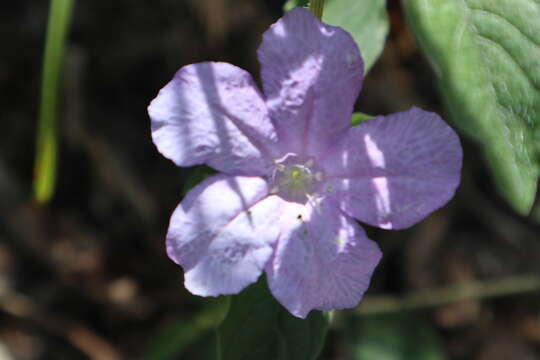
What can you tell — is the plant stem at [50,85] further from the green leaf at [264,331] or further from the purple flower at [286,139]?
the green leaf at [264,331]

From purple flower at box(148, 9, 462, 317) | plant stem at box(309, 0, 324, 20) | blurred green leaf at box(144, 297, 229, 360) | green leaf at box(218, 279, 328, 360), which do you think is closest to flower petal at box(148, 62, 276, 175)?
purple flower at box(148, 9, 462, 317)

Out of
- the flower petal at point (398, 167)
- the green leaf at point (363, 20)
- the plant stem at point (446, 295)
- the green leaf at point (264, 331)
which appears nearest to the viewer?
the flower petal at point (398, 167)

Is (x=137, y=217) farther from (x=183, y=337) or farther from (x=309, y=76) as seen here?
(x=309, y=76)

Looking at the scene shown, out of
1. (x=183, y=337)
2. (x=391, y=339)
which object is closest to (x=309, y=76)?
(x=183, y=337)

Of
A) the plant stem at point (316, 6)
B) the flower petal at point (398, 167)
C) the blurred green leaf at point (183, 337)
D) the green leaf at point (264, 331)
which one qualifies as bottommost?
the blurred green leaf at point (183, 337)

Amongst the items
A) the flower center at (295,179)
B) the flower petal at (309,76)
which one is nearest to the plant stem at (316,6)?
the flower petal at (309,76)

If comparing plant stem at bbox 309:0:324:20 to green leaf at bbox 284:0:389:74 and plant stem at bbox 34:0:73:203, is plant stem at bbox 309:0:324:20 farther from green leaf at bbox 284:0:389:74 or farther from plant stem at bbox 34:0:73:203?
plant stem at bbox 34:0:73:203
